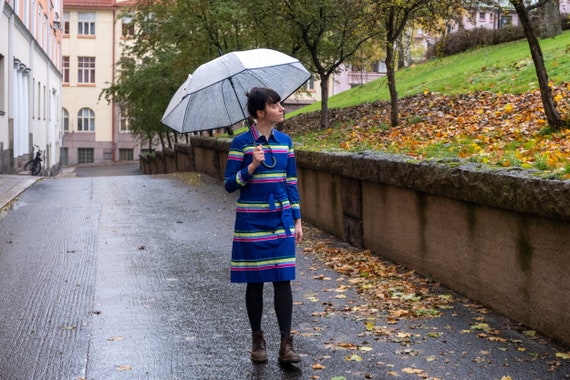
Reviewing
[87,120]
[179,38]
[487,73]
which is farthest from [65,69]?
[487,73]

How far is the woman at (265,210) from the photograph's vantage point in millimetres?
5668

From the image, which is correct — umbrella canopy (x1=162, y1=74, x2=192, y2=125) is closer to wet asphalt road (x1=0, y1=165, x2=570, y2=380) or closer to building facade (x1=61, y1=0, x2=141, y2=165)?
wet asphalt road (x1=0, y1=165, x2=570, y2=380)

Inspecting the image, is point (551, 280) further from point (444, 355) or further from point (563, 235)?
point (444, 355)

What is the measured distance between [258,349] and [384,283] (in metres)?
2.80

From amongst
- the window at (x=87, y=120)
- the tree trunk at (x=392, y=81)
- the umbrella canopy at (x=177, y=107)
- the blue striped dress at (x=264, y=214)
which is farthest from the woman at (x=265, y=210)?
the window at (x=87, y=120)

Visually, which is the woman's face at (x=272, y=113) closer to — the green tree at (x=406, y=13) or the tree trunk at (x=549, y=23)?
the green tree at (x=406, y=13)

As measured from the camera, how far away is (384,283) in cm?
828

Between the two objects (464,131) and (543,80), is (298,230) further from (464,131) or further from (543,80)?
(464,131)

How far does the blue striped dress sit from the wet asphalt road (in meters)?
0.61

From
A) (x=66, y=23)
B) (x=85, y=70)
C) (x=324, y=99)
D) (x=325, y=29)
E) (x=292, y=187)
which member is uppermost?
(x=66, y=23)

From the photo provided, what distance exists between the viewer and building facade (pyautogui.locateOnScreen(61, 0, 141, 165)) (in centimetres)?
7312

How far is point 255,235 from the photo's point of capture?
5676 millimetres

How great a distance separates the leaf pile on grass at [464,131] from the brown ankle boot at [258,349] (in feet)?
7.45

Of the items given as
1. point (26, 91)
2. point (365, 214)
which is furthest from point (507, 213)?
point (26, 91)
